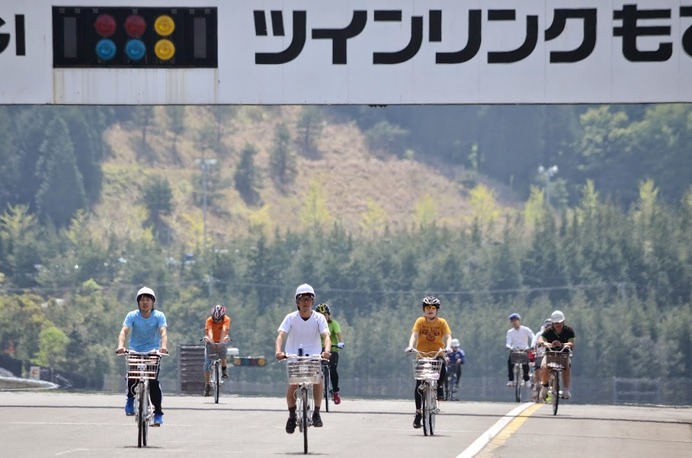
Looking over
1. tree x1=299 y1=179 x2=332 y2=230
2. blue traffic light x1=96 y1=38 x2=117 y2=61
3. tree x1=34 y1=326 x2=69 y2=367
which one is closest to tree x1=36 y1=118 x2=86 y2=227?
tree x1=299 y1=179 x2=332 y2=230

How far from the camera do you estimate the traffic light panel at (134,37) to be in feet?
94.2

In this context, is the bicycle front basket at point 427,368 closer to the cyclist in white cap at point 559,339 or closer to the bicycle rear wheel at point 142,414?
the bicycle rear wheel at point 142,414

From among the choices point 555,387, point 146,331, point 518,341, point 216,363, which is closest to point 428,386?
point 146,331

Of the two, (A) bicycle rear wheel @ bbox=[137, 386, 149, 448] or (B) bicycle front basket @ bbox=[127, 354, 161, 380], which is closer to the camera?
(A) bicycle rear wheel @ bbox=[137, 386, 149, 448]

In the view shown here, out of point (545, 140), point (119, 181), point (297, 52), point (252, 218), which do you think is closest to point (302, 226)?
point (252, 218)

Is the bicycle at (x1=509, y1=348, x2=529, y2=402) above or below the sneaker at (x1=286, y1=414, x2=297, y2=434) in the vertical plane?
above

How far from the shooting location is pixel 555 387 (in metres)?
28.7

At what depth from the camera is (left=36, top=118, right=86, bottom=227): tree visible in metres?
164

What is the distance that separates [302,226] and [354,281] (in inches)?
711

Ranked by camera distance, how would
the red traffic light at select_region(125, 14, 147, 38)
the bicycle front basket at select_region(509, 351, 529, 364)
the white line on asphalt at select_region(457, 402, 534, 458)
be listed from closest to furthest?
1. the white line on asphalt at select_region(457, 402, 534, 458)
2. the red traffic light at select_region(125, 14, 147, 38)
3. the bicycle front basket at select_region(509, 351, 529, 364)

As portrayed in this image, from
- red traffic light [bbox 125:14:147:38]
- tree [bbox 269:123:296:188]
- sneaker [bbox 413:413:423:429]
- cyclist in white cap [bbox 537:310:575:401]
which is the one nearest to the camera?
sneaker [bbox 413:413:423:429]

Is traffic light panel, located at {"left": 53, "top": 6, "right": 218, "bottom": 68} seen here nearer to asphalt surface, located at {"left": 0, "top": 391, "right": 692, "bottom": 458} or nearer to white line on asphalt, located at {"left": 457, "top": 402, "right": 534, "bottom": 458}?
asphalt surface, located at {"left": 0, "top": 391, "right": 692, "bottom": 458}

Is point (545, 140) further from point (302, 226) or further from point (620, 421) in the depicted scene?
point (620, 421)

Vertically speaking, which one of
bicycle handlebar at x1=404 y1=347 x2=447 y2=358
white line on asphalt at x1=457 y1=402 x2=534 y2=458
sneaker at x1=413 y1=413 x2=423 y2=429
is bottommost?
white line on asphalt at x1=457 y1=402 x2=534 y2=458
